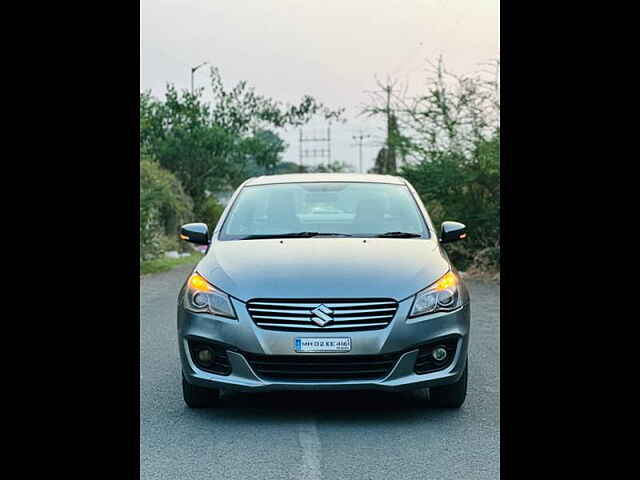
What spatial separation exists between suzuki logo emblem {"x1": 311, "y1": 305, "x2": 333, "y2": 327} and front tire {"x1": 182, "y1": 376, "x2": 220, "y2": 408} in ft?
3.22

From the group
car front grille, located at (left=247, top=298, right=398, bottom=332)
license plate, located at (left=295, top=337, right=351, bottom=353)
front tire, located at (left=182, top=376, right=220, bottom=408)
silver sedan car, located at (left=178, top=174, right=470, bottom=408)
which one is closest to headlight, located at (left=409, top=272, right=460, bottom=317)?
silver sedan car, located at (left=178, top=174, right=470, bottom=408)

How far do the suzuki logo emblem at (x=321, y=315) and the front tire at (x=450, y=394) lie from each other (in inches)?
39.7

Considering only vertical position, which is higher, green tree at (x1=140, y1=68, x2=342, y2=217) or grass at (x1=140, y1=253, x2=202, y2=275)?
green tree at (x1=140, y1=68, x2=342, y2=217)

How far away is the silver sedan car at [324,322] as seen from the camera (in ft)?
19.6

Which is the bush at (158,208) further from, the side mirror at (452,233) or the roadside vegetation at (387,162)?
the side mirror at (452,233)

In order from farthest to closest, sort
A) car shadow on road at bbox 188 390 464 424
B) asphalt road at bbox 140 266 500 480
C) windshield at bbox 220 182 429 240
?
windshield at bbox 220 182 429 240
car shadow on road at bbox 188 390 464 424
asphalt road at bbox 140 266 500 480

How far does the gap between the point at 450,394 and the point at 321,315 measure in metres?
1.12

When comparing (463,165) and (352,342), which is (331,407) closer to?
(352,342)

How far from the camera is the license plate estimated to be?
19.4 ft

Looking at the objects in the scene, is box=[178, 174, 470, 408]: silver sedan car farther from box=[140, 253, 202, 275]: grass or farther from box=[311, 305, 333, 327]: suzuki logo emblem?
box=[140, 253, 202, 275]: grass
